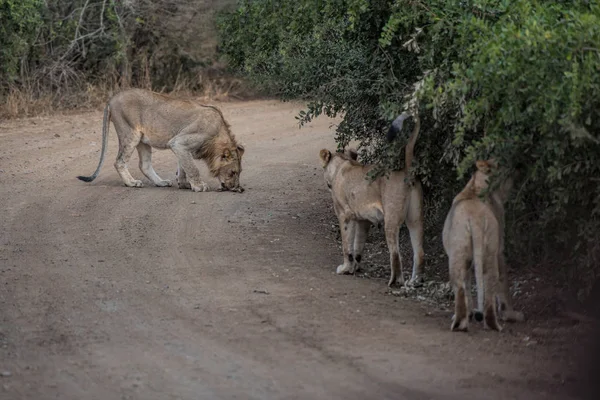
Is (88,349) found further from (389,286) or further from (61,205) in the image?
(61,205)

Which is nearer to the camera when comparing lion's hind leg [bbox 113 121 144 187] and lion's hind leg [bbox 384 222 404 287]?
lion's hind leg [bbox 384 222 404 287]

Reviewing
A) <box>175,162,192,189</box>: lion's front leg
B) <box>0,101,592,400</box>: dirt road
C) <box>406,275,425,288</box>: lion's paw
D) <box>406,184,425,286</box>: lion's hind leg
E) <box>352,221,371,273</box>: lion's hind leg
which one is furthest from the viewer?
<box>175,162,192,189</box>: lion's front leg

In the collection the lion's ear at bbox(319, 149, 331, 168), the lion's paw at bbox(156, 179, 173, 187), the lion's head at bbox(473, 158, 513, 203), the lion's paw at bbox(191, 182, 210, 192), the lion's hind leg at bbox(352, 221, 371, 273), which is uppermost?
the lion's head at bbox(473, 158, 513, 203)

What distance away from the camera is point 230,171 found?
14.0 meters

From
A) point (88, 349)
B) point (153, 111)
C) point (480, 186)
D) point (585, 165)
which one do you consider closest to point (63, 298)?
point (88, 349)

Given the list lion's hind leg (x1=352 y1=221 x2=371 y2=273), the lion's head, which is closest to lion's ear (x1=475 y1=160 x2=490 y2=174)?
the lion's head

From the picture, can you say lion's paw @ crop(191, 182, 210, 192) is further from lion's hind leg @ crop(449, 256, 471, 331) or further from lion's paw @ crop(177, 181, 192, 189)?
lion's hind leg @ crop(449, 256, 471, 331)

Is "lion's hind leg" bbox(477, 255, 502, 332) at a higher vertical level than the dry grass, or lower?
higher

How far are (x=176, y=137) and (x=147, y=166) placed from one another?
64 centimetres

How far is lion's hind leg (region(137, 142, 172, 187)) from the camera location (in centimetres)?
1429

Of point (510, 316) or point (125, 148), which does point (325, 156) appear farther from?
point (125, 148)

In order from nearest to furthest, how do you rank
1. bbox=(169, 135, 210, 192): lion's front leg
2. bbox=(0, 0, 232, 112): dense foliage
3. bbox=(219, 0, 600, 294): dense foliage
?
bbox=(219, 0, 600, 294): dense foliage
bbox=(169, 135, 210, 192): lion's front leg
bbox=(0, 0, 232, 112): dense foliage

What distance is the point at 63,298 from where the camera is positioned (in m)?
8.66

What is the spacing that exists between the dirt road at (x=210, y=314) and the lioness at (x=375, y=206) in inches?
12.4
